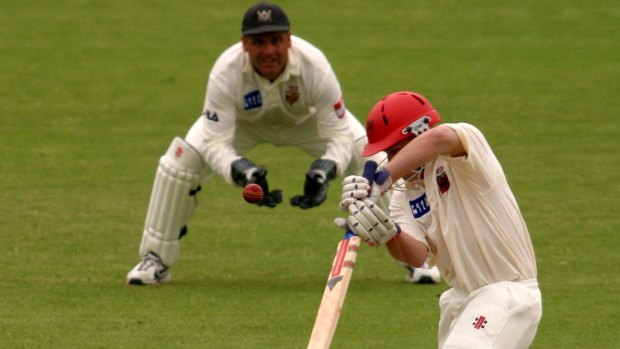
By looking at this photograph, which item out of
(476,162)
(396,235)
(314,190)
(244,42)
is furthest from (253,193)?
(476,162)

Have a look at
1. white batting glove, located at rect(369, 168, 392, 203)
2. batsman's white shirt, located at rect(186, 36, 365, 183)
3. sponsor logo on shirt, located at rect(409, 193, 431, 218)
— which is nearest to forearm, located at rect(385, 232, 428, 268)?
sponsor logo on shirt, located at rect(409, 193, 431, 218)

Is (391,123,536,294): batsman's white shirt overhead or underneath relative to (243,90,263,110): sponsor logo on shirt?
overhead

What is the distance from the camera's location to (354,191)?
571cm

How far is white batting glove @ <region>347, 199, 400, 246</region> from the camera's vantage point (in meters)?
5.73

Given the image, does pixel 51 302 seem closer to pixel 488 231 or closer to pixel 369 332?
pixel 369 332

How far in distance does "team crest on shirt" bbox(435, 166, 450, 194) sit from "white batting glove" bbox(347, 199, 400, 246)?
1.36ft

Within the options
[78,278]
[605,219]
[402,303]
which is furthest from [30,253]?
[605,219]

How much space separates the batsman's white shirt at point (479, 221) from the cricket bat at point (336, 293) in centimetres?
48

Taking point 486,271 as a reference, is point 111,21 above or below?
below

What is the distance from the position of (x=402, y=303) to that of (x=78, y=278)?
2186 mm

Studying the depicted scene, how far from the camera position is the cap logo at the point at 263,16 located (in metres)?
9.35

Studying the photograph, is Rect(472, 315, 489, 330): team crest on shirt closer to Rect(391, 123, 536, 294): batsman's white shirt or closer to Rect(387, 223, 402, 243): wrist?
Rect(391, 123, 536, 294): batsman's white shirt

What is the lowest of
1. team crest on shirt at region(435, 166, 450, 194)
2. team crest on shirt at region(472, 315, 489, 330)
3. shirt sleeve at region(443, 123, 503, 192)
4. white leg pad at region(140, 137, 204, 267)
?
white leg pad at region(140, 137, 204, 267)

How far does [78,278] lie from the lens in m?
9.90
